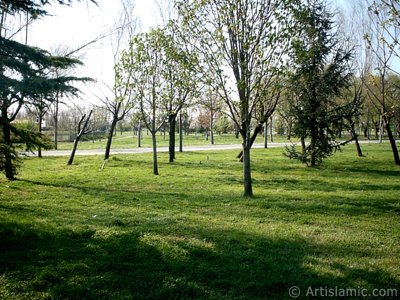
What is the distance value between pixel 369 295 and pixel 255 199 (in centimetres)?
627

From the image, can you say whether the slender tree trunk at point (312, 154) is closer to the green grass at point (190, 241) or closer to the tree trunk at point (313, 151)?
the tree trunk at point (313, 151)

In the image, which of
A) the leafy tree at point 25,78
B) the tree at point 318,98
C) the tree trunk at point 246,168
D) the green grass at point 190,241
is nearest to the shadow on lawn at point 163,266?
the green grass at point 190,241

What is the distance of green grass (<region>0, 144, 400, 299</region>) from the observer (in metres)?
4.45

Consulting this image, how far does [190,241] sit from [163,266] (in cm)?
116

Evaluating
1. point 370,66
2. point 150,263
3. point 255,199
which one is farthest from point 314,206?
point 370,66

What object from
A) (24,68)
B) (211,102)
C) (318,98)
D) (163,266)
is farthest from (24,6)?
(318,98)

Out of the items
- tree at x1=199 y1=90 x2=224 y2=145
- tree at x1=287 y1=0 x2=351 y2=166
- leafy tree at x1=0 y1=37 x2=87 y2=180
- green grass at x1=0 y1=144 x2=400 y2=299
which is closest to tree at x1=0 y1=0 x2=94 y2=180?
leafy tree at x1=0 y1=37 x2=87 y2=180

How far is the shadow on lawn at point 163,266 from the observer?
4301 mm

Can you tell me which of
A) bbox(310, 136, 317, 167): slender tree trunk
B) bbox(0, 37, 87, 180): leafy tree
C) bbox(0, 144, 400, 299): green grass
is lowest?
bbox(0, 144, 400, 299): green grass

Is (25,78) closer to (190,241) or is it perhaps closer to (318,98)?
(190,241)

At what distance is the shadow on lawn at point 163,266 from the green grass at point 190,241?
2cm

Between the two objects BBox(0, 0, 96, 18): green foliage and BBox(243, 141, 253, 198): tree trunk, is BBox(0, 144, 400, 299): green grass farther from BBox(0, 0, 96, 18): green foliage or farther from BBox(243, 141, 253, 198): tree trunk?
BBox(0, 0, 96, 18): green foliage

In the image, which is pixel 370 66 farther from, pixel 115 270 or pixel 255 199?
pixel 115 270

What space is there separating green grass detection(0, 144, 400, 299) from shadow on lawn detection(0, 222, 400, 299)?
0.7 inches
